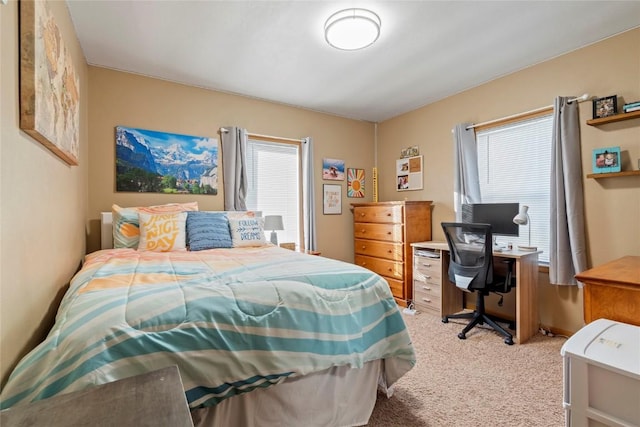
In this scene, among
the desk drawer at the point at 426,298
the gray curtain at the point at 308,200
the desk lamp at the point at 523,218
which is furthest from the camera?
the gray curtain at the point at 308,200

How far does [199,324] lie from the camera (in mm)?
1095

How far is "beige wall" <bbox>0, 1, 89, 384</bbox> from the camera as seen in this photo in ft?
3.25

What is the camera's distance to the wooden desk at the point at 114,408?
0.56m

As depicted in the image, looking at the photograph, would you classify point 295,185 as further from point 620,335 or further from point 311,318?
point 620,335

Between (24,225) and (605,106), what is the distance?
12.5 feet

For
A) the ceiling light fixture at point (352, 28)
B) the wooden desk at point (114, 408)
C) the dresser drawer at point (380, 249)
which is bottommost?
the dresser drawer at point (380, 249)

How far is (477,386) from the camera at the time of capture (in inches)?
74.3

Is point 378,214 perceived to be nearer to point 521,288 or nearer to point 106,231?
point 521,288

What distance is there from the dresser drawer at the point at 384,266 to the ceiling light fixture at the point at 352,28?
2478 mm

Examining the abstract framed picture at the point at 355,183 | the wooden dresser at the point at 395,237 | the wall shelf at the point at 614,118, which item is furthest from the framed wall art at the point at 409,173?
the wall shelf at the point at 614,118

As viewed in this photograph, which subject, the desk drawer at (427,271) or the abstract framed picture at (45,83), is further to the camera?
the desk drawer at (427,271)

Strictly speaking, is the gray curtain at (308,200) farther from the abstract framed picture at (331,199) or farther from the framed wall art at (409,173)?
the framed wall art at (409,173)

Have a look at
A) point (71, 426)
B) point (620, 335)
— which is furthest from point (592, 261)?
point (71, 426)

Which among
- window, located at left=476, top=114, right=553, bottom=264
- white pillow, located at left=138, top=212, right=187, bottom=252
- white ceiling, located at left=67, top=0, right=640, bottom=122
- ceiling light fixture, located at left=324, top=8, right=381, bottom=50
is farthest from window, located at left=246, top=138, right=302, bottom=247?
window, located at left=476, top=114, right=553, bottom=264
